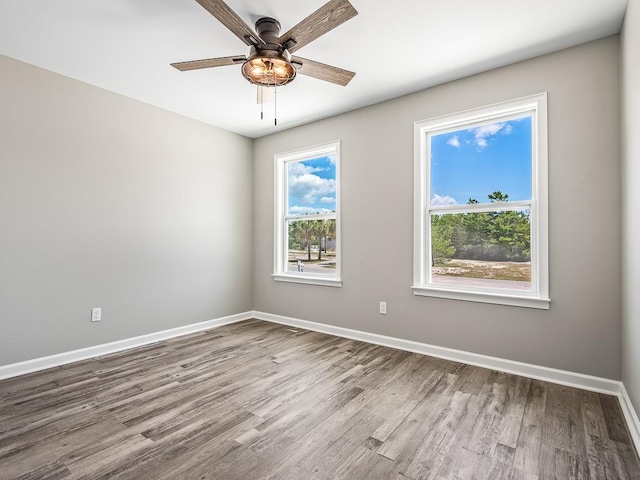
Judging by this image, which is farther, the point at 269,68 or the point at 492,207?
the point at 492,207

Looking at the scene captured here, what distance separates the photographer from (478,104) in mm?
3070

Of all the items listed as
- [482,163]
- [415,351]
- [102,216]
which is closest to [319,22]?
[482,163]

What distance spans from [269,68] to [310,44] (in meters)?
0.61

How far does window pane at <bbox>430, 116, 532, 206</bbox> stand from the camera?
2.95 m

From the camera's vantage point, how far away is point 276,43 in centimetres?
213

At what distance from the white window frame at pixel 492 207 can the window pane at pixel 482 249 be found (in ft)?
0.19

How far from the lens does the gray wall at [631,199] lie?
190cm

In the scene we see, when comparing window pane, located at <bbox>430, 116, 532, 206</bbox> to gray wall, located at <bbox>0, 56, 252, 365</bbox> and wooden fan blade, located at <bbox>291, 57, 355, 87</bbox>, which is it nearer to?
wooden fan blade, located at <bbox>291, 57, 355, 87</bbox>

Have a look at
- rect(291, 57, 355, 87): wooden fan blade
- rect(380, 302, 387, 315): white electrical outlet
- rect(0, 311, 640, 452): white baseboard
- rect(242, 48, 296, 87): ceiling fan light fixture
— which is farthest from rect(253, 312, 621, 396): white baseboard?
rect(242, 48, 296, 87): ceiling fan light fixture

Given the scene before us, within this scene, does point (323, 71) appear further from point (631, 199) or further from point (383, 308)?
point (383, 308)

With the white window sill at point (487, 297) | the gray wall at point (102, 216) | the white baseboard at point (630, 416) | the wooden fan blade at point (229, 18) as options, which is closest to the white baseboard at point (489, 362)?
the white baseboard at point (630, 416)

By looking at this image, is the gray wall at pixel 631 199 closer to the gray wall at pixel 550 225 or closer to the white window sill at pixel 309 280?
the gray wall at pixel 550 225

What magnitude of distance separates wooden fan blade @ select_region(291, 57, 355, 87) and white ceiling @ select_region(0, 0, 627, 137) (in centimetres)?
31

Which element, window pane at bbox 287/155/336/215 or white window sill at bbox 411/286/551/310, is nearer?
white window sill at bbox 411/286/551/310
